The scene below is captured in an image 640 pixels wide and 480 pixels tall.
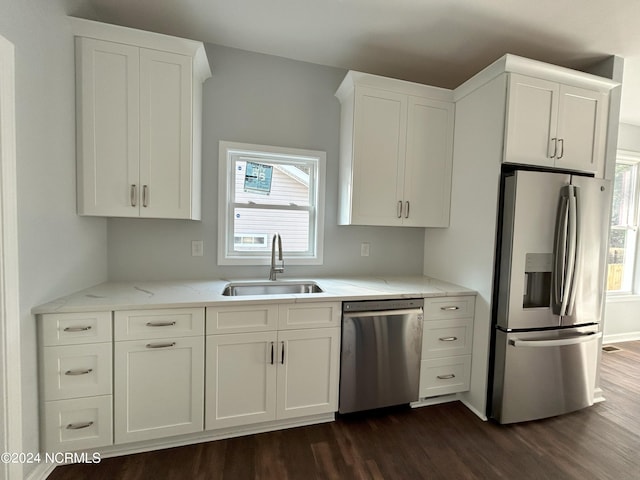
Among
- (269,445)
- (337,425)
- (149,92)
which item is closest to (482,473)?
(337,425)

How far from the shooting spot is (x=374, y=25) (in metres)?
2.00

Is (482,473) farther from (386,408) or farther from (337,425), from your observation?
(337,425)

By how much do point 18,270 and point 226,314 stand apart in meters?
0.99

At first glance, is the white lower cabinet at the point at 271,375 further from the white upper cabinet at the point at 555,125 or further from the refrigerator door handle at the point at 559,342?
the white upper cabinet at the point at 555,125

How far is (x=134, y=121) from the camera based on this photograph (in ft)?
5.96

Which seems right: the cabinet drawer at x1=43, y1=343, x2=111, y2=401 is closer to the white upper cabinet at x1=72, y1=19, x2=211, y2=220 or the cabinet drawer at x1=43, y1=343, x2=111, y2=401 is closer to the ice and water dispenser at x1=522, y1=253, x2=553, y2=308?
the white upper cabinet at x1=72, y1=19, x2=211, y2=220

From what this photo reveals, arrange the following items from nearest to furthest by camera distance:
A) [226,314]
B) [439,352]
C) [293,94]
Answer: [226,314] → [439,352] → [293,94]

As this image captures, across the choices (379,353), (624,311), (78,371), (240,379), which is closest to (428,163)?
(379,353)

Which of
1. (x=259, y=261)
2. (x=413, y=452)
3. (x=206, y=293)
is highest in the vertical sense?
(x=259, y=261)

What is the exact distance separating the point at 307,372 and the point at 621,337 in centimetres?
436

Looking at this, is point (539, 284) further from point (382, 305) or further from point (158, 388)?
point (158, 388)

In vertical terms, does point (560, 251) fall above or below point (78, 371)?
above

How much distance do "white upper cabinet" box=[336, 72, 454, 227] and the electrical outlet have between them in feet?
3.97

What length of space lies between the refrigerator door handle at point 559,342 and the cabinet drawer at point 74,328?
258 cm
